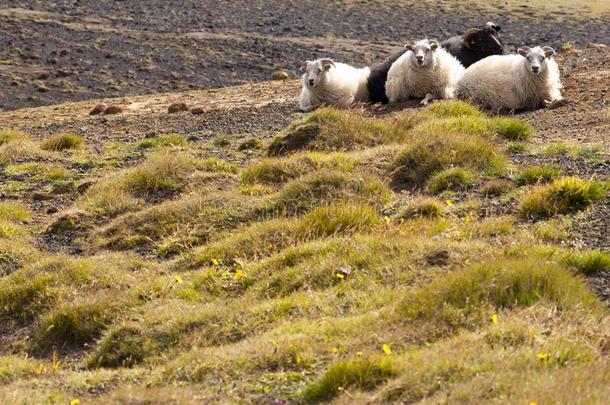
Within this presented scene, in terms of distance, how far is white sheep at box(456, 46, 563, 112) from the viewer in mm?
17594

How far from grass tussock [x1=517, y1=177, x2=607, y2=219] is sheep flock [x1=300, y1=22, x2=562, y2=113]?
266 inches

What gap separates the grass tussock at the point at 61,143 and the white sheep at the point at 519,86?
6.13m

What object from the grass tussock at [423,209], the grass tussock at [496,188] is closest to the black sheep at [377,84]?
the grass tussock at [496,188]

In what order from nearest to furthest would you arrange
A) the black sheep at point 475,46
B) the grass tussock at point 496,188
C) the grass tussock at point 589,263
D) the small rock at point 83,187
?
the grass tussock at point 589,263 → the grass tussock at point 496,188 → the small rock at point 83,187 → the black sheep at point 475,46

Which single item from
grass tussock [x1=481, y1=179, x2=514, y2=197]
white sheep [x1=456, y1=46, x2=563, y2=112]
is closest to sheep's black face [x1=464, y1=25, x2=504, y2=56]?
white sheep [x1=456, y1=46, x2=563, y2=112]

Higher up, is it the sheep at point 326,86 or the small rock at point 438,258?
the small rock at point 438,258

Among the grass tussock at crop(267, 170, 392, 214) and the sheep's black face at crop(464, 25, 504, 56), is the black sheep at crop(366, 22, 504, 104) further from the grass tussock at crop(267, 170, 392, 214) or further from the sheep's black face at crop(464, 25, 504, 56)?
the grass tussock at crop(267, 170, 392, 214)

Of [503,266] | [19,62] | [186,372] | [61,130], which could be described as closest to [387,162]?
[503,266]

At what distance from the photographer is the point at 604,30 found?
146ft

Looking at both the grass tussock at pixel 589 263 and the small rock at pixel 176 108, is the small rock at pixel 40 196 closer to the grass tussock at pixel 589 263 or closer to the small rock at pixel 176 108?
the small rock at pixel 176 108

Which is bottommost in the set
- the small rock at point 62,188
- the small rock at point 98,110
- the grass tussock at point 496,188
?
the small rock at point 98,110

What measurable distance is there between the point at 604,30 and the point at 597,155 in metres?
33.6

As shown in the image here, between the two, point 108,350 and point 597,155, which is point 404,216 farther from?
point 108,350

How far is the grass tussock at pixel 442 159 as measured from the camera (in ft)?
41.5
